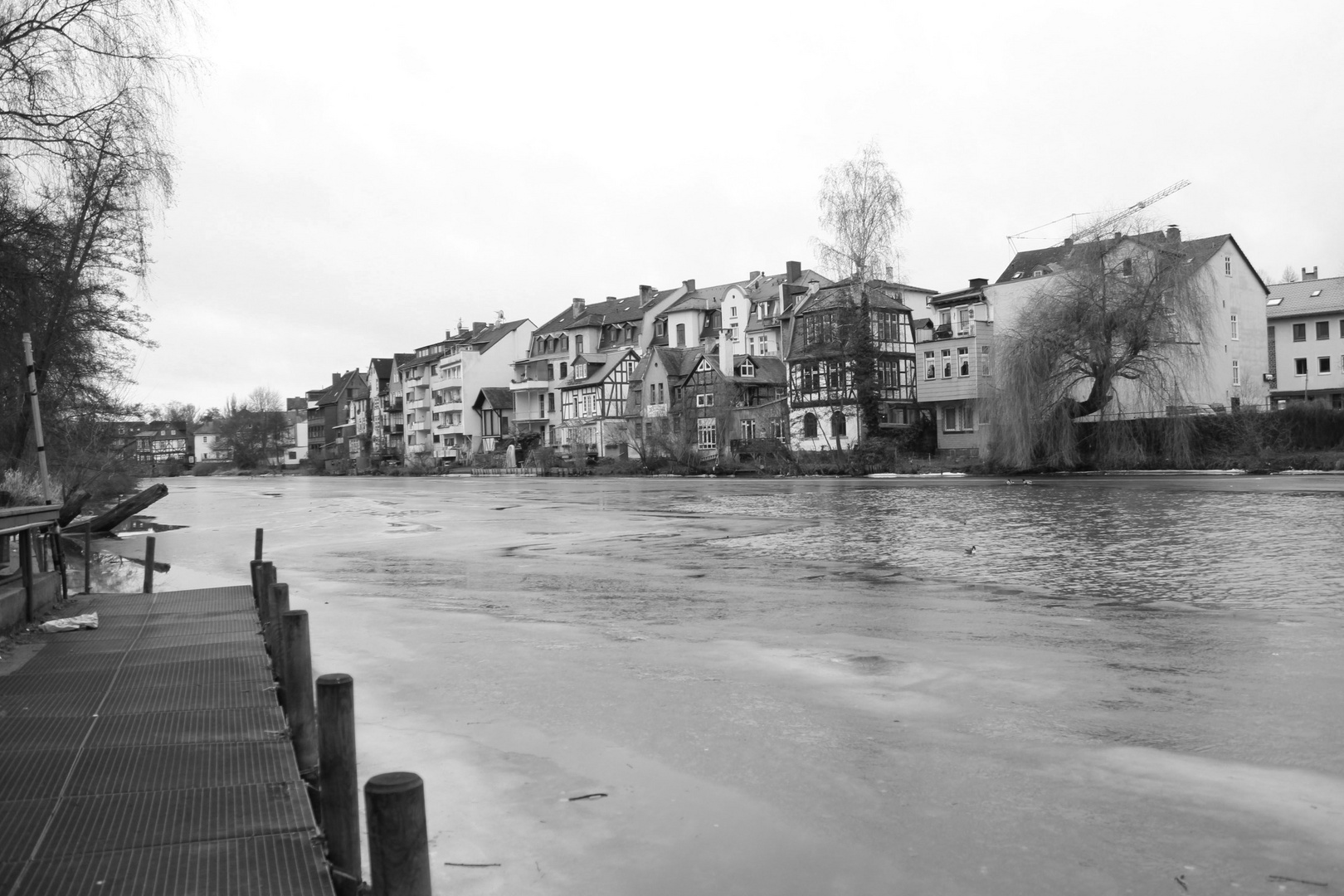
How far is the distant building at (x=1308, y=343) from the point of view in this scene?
69.2 meters

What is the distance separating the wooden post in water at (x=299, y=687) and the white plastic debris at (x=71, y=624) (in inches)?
202

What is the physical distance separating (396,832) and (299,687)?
3556mm

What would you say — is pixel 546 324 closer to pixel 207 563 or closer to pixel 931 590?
pixel 207 563

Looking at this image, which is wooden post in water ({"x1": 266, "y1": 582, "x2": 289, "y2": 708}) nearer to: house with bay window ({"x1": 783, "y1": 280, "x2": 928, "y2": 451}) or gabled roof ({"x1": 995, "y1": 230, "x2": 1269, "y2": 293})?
gabled roof ({"x1": 995, "y1": 230, "x2": 1269, "y2": 293})

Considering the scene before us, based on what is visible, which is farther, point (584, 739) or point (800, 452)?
point (800, 452)

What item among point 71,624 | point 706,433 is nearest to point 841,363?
point 706,433

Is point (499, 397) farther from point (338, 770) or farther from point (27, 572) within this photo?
point (338, 770)

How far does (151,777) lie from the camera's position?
557 centimetres

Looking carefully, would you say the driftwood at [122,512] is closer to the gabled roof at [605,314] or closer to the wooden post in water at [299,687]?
the wooden post in water at [299,687]

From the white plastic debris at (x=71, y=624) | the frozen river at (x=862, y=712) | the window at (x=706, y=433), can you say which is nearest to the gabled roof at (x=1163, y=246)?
the window at (x=706, y=433)

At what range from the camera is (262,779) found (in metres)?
5.50

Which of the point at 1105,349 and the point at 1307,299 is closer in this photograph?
the point at 1105,349

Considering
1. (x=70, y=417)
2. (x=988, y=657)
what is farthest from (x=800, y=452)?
(x=988, y=657)

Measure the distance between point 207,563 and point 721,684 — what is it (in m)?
14.8
